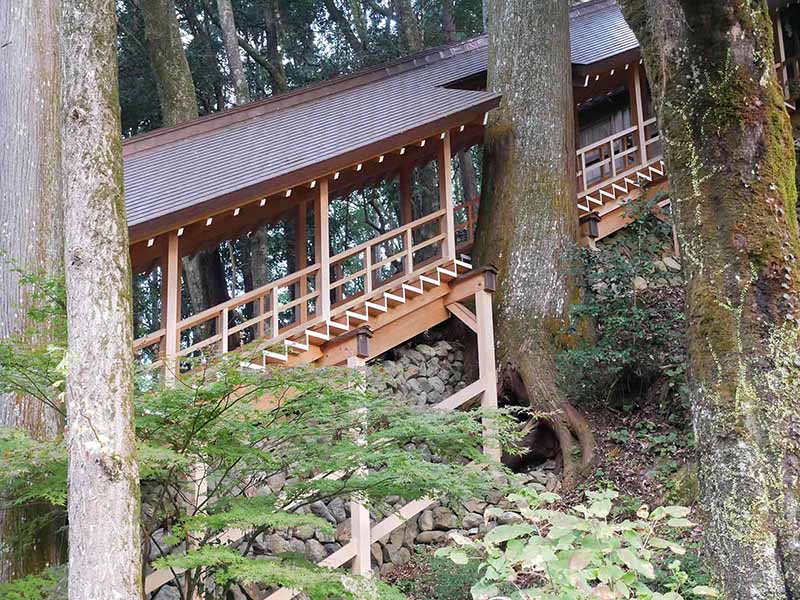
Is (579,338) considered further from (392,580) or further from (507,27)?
(507,27)

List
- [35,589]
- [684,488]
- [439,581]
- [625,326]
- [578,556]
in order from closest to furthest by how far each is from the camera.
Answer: [578,556] → [35,589] → [439,581] → [684,488] → [625,326]

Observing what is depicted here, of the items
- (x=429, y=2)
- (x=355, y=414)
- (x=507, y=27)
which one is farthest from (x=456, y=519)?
(x=429, y=2)

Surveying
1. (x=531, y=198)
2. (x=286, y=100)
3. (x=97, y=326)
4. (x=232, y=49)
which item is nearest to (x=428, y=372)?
(x=531, y=198)

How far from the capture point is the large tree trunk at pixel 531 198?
35.8ft

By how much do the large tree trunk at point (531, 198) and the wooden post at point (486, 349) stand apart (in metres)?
0.55

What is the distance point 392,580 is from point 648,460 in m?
3.02

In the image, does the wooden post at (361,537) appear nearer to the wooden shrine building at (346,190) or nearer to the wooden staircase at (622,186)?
the wooden shrine building at (346,190)

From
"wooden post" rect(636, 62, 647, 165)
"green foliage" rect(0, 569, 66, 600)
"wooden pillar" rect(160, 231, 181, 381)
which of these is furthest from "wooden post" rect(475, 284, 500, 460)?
"green foliage" rect(0, 569, 66, 600)

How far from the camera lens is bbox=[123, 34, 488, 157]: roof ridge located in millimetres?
11883

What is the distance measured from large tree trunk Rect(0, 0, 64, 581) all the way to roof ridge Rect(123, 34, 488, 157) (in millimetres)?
3514

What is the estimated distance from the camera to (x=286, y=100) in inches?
518

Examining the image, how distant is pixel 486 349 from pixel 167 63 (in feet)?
26.7

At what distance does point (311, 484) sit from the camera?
6051mm

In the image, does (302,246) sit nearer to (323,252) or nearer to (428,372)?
(323,252)
